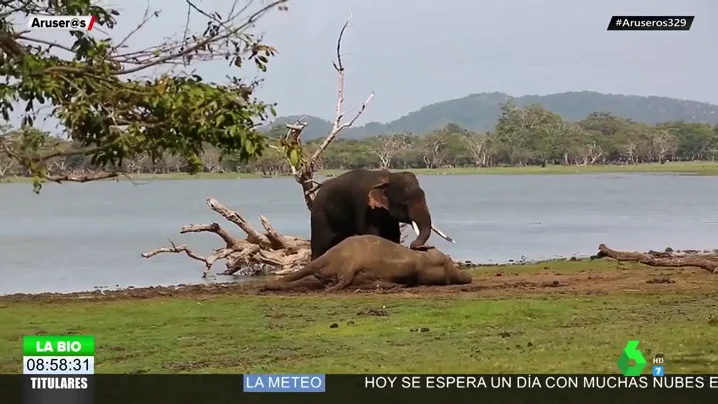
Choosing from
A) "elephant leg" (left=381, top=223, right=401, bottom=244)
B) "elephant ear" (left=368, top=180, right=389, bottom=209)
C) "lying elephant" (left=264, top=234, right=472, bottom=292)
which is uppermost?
"elephant ear" (left=368, top=180, right=389, bottom=209)

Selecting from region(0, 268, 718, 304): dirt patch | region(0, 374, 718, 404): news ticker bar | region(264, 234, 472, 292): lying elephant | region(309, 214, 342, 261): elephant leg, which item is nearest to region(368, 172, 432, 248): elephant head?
region(309, 214, 342, 261): elephant leg

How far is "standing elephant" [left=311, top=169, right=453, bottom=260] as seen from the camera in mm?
15055

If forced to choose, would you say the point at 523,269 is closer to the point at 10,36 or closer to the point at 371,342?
the point at 371,342

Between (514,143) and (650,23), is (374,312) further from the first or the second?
(514,143)

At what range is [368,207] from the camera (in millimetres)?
15375

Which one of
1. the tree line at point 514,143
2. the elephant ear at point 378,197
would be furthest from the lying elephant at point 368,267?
the tree line at point 514,143

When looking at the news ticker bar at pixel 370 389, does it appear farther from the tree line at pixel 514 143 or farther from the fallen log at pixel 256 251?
the fallen log at pixel 256 251

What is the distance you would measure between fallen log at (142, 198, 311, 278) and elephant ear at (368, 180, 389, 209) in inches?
108

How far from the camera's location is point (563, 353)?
866 centimetres

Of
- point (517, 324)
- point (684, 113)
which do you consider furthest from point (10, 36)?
point (684, 113)

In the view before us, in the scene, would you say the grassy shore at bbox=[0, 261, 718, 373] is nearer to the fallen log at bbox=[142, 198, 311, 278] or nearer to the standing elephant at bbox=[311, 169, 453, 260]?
the standing elephant at bbox=[311, 169, 453, 260]

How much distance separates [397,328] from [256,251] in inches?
316

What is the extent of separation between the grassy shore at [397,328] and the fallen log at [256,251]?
4.09 meters

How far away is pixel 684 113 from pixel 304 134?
558cm
